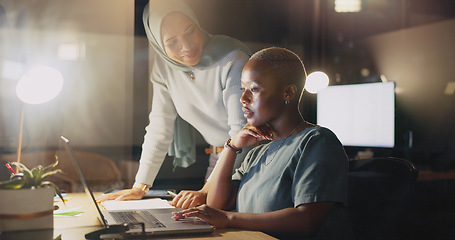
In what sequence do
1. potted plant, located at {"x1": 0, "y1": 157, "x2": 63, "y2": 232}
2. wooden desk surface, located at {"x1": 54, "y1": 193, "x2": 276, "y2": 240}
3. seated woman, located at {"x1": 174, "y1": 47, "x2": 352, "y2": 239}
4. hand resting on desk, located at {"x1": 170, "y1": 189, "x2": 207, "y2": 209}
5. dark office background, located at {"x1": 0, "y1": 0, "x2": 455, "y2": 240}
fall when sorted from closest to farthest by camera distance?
potted plant, located at {"x1": 0, "y1": 157, "x2": 63, "y2": 232} → wooden desk surface, located at {"x1": 54, "y1": 193, "x2": 276, "y2": 240} → seated woman, located at {"x1": 174, "y1": 47, "x2": 352, "y2": 239} → hand resting on desk, located at {"x1": 170, "y1": 189, "x2": 207, "y2": 209} → dark office background, located at {"x1": 0, "y1": 0, "x2": 455, "y2": 240}

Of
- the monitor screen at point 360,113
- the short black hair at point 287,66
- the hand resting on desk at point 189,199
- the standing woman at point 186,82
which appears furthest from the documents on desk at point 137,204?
the monitor screen at point 360,113

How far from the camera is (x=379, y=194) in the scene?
4.94 ft

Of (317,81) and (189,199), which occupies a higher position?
(317,81)

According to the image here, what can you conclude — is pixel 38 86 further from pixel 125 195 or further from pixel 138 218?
pixel 138 218

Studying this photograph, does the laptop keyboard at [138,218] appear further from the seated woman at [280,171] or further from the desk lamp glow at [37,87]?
the desk lamp glow at [37,87]

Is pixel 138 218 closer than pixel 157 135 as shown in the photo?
Yes

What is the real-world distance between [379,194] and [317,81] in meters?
0.96

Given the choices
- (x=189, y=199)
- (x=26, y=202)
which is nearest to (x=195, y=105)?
(x=189, y=199)

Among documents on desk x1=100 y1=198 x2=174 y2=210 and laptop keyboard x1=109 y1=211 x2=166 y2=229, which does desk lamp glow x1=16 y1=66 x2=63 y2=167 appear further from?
laptop keyboard x1=109 y1=211 x2=166 y2=229

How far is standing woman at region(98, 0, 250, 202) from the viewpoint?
2031 mm

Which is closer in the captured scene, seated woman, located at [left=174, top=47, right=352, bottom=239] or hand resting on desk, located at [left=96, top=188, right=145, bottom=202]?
seated woman, located at [left=174, top=47, right=352, bottom=239]

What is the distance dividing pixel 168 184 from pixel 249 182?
0.61 meters

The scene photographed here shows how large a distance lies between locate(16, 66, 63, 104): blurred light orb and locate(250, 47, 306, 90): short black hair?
790 millimetres

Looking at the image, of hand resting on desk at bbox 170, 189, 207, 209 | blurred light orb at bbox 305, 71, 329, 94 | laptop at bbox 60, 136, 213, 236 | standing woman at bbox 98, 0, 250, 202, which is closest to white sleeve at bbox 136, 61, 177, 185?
standing woman at bbox 98, 0, 250, 202
